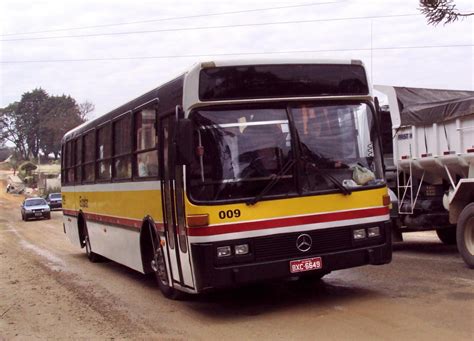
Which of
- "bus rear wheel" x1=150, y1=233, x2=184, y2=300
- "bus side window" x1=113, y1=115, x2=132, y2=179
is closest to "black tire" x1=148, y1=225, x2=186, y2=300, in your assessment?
"bus rear wheel" x1=150, y1=233, x2=184, y2=300

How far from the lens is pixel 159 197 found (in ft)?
25.5

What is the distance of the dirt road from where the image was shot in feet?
20.3

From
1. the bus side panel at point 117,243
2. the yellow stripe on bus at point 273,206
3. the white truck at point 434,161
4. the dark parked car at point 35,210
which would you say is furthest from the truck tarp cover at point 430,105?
the dark parked car at point 35,210

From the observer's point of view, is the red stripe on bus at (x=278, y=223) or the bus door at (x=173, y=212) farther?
the bus door at (x=173, y=212)

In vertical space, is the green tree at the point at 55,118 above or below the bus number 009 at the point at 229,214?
above

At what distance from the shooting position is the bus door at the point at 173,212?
22.5 feet

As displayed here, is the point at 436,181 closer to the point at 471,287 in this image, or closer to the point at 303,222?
the point at 471,287

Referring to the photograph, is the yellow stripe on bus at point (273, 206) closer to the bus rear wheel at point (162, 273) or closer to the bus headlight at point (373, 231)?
the bus headlight at point (373, 231)

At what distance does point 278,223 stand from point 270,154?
0.80 meters

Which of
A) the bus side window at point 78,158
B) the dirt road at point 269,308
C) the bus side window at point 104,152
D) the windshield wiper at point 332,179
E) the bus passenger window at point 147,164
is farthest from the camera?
the bus side window at point 78,158

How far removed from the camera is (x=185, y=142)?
21.3 feet

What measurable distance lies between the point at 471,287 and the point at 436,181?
326cm

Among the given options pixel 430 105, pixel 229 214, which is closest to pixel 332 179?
pixel 229 214

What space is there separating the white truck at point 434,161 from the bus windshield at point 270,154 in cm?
307
